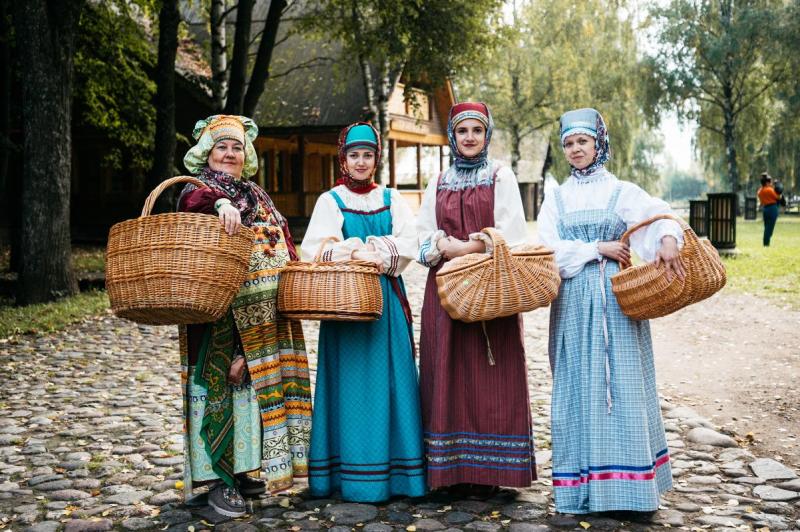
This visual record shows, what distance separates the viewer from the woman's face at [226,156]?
158 inches

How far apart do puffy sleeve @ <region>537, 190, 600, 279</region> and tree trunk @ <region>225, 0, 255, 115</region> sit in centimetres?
985

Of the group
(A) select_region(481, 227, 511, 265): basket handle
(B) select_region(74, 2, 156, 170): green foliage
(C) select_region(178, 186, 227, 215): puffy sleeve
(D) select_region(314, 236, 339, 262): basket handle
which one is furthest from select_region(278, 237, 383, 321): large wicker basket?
(B) select_region(74, 2, 156, 170): green foliage

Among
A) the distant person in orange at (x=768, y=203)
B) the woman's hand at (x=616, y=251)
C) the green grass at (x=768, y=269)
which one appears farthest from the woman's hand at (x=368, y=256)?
the distant person in orange at (x=768, y=203)

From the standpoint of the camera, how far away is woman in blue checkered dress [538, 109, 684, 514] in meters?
3.82

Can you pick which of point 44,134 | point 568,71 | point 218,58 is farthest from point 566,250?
point 568,71

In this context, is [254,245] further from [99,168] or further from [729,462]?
[99,168]

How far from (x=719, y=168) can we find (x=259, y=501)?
3888cm

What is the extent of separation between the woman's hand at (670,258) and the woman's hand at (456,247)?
845 millimetres

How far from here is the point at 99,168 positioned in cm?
2412

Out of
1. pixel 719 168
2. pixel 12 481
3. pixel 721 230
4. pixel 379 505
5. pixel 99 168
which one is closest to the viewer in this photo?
pixel 379 505

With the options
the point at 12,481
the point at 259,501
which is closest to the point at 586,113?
the point at 259,501

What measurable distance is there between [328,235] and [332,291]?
0.57 metres

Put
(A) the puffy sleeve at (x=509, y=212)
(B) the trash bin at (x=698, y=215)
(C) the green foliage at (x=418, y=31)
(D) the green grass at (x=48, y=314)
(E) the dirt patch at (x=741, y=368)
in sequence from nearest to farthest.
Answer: (A) the puffy sleeve at (x=509, y=212), (E) the dirt patch at (x=741, y=368), (D) the green grass at (x=48, y=314), (C) the green foliage at (x=418, y=31), (B) the trash bin at (x=698, y=215)

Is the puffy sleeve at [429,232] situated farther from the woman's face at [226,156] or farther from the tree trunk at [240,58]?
the tree trunk at [240,58]
